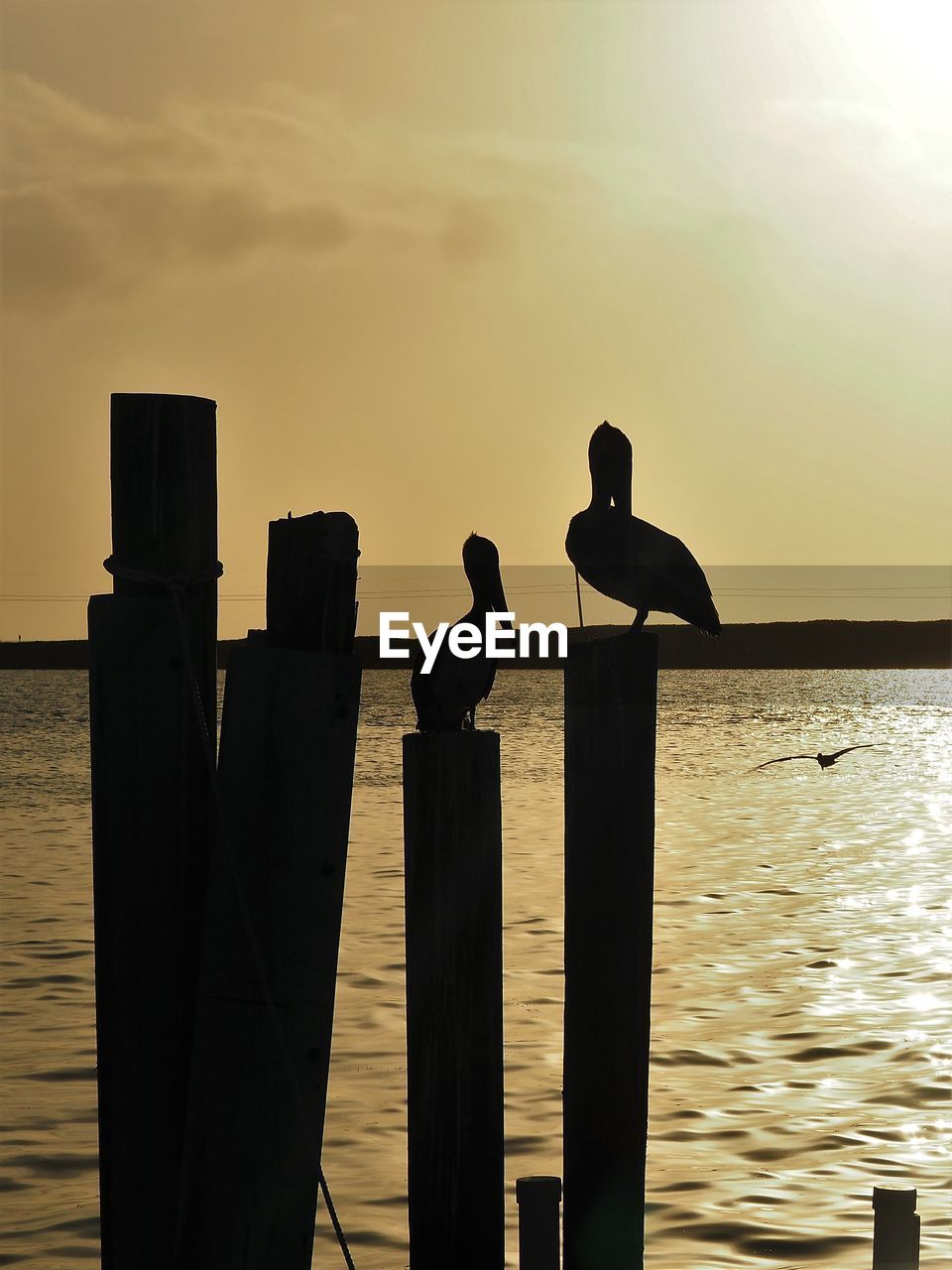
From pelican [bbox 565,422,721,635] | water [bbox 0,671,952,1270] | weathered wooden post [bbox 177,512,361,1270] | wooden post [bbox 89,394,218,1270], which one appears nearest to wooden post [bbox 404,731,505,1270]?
weathered wooden post [bbox 177,512,361,1270]

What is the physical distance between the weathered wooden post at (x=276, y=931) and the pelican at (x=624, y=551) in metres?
2.20

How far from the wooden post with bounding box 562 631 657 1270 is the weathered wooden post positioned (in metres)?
0.83

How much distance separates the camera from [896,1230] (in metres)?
4.41

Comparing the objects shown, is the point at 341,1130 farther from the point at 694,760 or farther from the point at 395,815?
the point at 694,760

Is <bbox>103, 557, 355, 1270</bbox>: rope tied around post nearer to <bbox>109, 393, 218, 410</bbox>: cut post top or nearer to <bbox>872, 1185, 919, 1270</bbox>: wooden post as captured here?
<bbox>109, 393, 218, 410</bbox>: cut post top

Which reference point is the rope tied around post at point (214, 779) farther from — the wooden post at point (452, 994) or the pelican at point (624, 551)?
the pelican at point (624, 551)

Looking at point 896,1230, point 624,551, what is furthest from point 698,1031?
point 896,1230

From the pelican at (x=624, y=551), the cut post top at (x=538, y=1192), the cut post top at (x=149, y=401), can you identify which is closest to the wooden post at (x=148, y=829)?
the cut post top at (x=149, y=401)

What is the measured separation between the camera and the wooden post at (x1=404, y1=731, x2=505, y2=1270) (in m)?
4.45

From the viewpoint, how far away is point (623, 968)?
15.2 ft

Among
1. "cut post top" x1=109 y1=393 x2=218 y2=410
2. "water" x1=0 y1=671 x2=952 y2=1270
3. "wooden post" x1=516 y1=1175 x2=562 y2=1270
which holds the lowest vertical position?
"water" x1=0 y1=671 x2=952 y2=1270

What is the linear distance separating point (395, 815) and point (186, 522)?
52.4 feet

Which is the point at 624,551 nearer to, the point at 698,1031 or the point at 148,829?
the point at 148,829

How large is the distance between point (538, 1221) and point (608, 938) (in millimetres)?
839
